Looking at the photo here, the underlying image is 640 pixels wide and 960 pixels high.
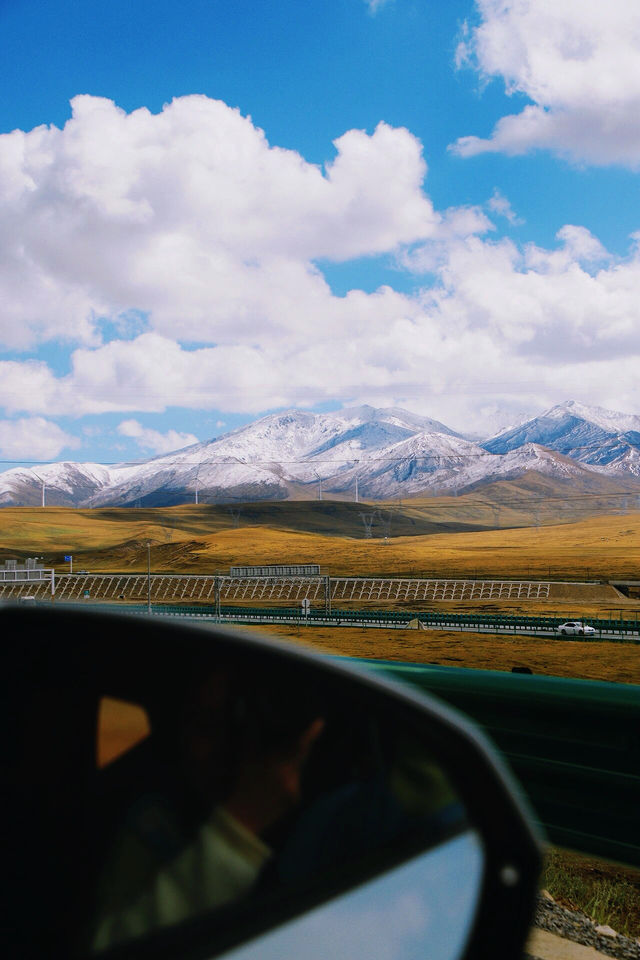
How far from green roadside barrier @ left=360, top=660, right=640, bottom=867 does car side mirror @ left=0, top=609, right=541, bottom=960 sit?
2328mm

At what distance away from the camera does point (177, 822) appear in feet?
5.01

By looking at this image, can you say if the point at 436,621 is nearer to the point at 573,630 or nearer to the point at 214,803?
the point at 573,630

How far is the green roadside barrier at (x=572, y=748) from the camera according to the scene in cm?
391

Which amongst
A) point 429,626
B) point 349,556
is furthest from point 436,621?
point 349,556

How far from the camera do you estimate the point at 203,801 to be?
1561mm

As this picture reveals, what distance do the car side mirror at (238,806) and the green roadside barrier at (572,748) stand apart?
233 cm

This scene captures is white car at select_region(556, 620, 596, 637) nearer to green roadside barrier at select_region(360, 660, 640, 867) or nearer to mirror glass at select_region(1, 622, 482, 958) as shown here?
green roadside barrier at select_region(360, 660, 640, 867)

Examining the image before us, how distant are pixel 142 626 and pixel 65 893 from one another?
0.54 metres

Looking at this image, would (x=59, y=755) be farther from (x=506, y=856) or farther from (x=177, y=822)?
A: (x=506, y=856)

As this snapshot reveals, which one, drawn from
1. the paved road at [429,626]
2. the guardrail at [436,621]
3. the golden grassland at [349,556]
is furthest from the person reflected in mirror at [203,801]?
the golden grassland at [349,556]

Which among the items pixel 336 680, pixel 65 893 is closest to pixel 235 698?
pixel 336 680

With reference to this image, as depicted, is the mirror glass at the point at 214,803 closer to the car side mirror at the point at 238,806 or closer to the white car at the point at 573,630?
the car side mirror at the point at 238,806

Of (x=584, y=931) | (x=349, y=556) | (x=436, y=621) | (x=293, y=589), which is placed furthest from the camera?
(x=349, y=556)

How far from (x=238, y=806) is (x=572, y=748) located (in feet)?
9.67
